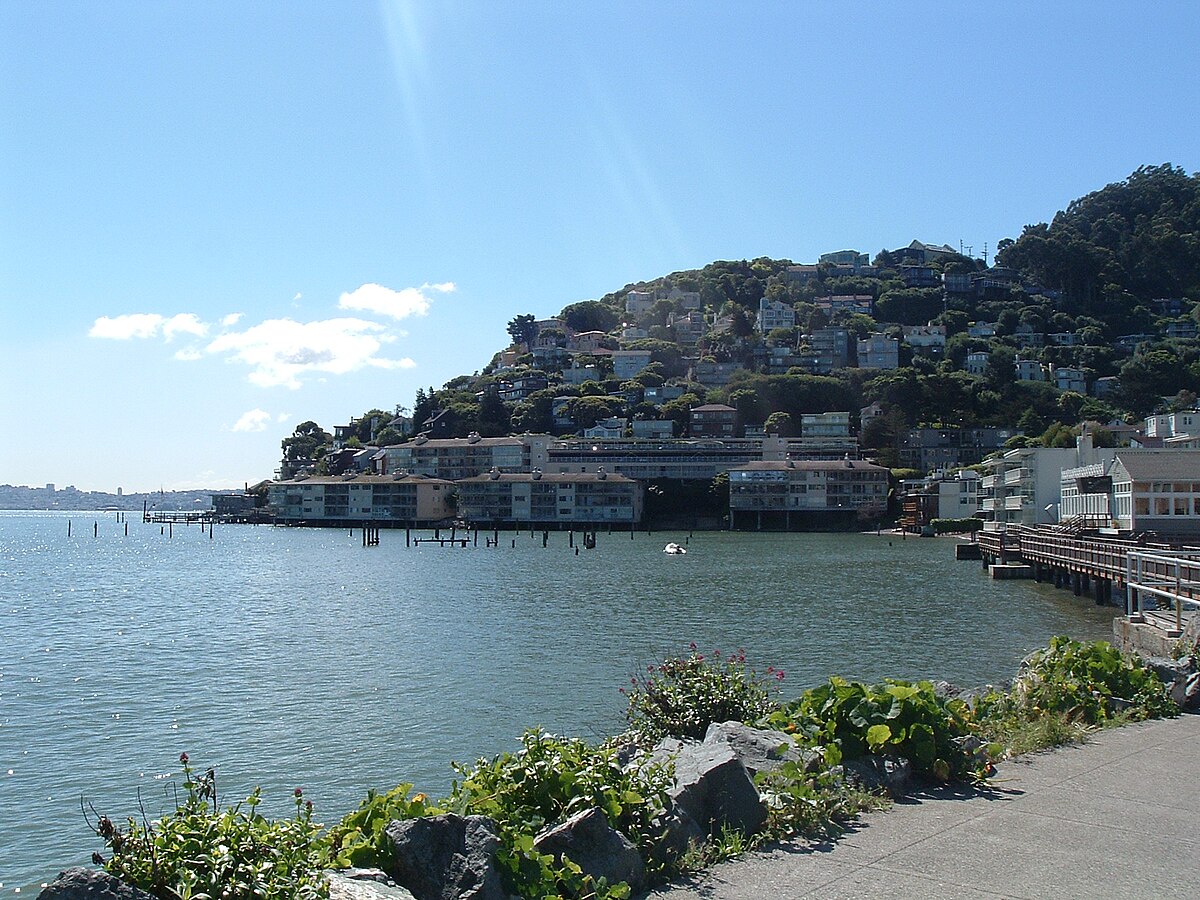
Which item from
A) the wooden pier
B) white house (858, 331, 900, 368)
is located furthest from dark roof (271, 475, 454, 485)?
the wooden pier

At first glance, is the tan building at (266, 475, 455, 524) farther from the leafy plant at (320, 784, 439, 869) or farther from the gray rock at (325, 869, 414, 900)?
the gray rock at (325, 869, 414, 900)

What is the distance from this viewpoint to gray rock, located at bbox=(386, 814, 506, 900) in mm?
5137

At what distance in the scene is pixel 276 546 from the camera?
339ft

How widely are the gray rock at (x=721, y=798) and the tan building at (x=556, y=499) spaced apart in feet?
399

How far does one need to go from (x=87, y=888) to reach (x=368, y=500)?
465 ft

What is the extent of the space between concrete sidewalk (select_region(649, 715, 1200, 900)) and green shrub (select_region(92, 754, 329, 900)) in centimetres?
211

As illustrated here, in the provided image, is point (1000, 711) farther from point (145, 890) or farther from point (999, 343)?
point (999, 343)

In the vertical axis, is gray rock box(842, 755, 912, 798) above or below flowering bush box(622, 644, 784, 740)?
below

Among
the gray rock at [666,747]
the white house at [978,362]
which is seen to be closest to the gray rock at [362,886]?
the gray rock at [666,747]

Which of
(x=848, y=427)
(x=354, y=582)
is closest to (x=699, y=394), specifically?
(x=848, y=427)

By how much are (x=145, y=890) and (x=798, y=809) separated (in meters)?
4.09

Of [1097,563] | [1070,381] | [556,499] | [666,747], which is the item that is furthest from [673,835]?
[1070,381]

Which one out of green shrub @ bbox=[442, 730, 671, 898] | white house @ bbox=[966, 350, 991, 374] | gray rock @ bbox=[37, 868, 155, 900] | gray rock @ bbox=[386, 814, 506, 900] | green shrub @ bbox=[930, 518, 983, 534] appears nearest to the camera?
gray rock @ bbox=[37, 868, 155, 900]

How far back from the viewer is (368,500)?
14250cm
